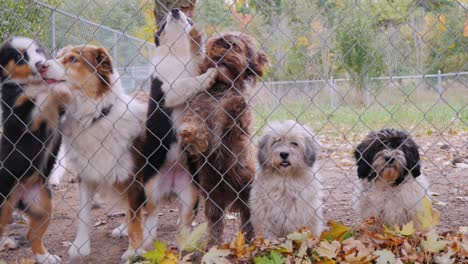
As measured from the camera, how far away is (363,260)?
9.48 ft


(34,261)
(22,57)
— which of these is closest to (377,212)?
(34,261)

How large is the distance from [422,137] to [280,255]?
22.1 ft

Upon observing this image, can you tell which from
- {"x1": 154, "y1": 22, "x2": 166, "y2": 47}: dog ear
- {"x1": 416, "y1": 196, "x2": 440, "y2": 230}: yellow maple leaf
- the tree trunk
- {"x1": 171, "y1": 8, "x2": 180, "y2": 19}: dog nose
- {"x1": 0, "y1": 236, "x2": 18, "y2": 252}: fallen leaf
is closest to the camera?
{"x1": 416, "y1": 196, "x2": 440, "y2": 230}: yellow maple leaf

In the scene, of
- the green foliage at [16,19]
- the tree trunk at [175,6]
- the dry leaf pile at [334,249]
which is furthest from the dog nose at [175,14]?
the dry leaf pile at [334,249]

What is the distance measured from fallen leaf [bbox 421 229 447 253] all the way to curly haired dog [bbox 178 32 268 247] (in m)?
1.28

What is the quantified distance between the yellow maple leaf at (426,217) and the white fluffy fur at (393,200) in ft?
0.40

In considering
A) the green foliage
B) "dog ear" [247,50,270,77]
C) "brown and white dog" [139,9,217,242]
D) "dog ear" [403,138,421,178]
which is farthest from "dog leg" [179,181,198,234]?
the green foliage

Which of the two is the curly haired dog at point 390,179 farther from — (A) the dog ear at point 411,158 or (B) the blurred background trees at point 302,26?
(B) the blurred background trees at point 302,26

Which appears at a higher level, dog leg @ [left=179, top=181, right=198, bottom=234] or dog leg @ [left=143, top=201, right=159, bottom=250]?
dog leg @ [left=179, top=181, right=198, bottom=234]

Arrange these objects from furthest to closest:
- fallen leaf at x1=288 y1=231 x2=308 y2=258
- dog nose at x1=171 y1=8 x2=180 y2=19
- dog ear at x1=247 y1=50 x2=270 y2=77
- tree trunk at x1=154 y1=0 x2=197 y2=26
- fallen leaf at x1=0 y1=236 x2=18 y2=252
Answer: tree trunk at x1=154 y1=0 x2=197 y2=26 → dog nose at x1=171 y1=8 x2=180 y2=19 → fallen leaf at x1=0 y1=236 x2=18 y2=252 → dog ear at x1=247 y1=50 x2=270 y2=77 → fallen leaf at x1=288 y1=231 x2=308 y2=258

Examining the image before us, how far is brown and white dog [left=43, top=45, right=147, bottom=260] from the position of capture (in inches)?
144

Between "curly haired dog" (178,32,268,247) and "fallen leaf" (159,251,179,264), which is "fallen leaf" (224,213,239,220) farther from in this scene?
"fallen leaf" (159,251,179,264)

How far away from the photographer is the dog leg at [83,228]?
11.7ft

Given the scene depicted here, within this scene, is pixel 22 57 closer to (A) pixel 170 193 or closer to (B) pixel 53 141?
(B) pixel 53 141
